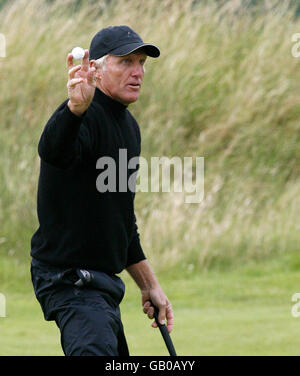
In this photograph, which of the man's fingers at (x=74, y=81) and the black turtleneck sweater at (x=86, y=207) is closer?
the man's fingers at (x=74, y=81)

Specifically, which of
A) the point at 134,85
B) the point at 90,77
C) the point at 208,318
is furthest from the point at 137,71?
the point at 208,318

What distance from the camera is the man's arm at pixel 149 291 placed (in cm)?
463

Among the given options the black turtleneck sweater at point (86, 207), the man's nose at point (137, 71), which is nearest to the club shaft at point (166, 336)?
the black turtleneck sweater at point (86, 207)

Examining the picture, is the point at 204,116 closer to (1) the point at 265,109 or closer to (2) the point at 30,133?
(1) the point at 265,109

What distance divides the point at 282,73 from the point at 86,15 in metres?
2.78

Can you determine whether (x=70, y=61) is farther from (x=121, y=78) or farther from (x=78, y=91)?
(x=121, y=78)

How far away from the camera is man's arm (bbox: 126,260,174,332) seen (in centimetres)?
463

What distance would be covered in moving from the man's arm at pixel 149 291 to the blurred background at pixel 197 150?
75.1 inches

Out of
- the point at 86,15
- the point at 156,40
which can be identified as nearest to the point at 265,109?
the point at 156,40

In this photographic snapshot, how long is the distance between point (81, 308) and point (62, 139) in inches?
28.3

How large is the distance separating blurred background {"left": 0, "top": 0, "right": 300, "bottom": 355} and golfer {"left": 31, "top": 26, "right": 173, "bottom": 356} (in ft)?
8.26

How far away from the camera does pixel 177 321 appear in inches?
293

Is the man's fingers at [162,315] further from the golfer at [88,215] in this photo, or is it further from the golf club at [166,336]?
the golfer at [88,215]

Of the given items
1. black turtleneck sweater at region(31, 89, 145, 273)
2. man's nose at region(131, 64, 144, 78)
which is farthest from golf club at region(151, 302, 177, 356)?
man's nose at region(131, 64, 144, 78)
